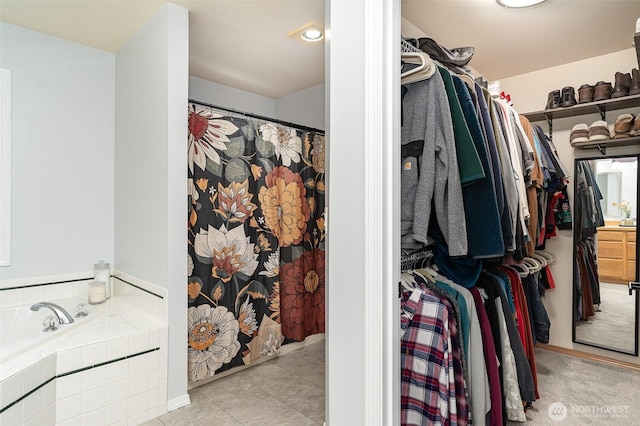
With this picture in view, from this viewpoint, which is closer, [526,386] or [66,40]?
[526,386]

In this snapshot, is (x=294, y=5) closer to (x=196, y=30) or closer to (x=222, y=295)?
(x=196, y=30)

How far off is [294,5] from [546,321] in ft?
8.05

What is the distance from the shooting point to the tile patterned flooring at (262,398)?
2.02 m

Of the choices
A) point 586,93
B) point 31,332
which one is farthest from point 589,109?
point 31,332

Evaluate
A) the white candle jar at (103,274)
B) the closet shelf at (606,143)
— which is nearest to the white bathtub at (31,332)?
the white candle jar at (103,274)

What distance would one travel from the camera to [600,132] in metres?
2.62

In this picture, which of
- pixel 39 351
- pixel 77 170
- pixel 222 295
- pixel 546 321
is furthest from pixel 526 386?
pixel 77 170

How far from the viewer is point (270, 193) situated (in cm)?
281

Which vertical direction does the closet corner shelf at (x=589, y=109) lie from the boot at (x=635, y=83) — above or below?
below

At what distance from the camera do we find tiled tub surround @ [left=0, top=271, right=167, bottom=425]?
158 centimetres

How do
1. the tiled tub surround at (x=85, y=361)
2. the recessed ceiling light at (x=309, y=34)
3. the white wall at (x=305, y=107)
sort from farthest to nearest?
the white wall at (x=305, y=107) → the recessed ceiling light at (x=309, y=34) → the tiled tub surround at (x=85, y=361)

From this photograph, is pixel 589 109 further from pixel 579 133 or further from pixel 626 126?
pixel 626 126

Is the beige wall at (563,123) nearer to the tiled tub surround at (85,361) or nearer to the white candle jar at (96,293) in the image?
the tiled tub surround at (85,361)

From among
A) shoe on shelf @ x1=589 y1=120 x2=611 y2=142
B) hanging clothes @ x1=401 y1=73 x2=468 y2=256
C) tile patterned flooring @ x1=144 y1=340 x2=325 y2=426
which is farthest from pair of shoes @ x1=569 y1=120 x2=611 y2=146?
tile patterned flooring @ x1=144 y1=340 x2=325 y2=426
